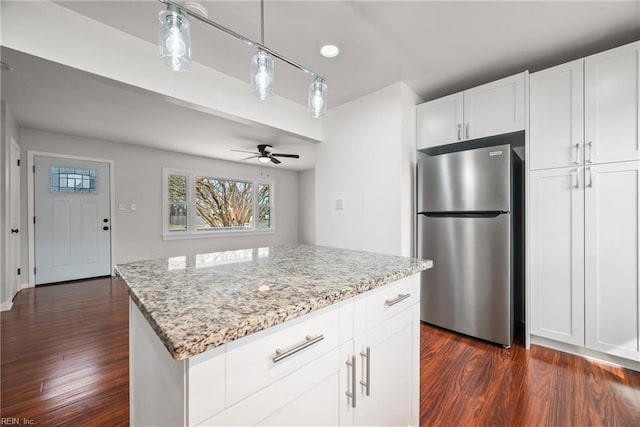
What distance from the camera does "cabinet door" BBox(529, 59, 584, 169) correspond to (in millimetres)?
1981

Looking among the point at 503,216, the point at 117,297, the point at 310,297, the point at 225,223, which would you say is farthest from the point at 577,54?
the point at 225,223

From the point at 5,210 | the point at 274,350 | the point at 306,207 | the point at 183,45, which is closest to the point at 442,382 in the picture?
the point at 274,350

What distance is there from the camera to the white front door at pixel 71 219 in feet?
12.7

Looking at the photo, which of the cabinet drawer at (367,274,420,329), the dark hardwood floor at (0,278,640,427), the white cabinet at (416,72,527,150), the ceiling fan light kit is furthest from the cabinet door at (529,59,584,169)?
the ceiling fan light kit

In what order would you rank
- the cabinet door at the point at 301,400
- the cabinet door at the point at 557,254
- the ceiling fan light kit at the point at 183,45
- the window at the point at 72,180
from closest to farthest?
the cabinet door at the point at 301,400 → the ceiling fan light kit at the point at 183,45 → the cabinet door at the point at 557,254 → the window at the point at 72,180

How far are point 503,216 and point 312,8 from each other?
2064mm

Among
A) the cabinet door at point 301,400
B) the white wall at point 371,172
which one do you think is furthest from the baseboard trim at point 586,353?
the cabinet door at point 301,400

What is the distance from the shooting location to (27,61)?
1596 mm

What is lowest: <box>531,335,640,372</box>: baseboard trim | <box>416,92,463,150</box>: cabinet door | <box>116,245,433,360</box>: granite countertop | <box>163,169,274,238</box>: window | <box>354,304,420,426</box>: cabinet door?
<box>531,335,640,372</box>: baseboard trim

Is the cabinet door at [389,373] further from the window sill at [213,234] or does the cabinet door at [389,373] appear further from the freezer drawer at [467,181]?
the window sill at [213,234]

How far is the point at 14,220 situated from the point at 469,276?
5209 millimetres

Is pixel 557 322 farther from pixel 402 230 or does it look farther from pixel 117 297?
pixel 117 297

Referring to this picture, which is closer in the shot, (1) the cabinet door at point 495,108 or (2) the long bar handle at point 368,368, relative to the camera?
(2) the long bar handle at point 368,368

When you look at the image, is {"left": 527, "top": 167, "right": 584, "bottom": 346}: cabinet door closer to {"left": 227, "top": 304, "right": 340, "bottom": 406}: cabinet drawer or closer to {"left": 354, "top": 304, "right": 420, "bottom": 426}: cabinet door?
{"left": 354, "top": 304, "right": 420, "bottom": 426}: cabinet door
